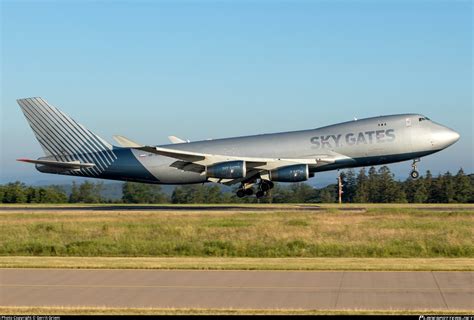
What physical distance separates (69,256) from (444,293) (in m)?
13.0

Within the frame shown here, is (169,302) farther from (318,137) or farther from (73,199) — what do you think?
(73,199)

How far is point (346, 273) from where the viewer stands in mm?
17891

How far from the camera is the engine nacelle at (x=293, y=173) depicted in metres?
45.1

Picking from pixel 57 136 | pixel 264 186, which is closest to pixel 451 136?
pixel 264 186

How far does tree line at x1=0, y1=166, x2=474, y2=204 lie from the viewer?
67.4 metres

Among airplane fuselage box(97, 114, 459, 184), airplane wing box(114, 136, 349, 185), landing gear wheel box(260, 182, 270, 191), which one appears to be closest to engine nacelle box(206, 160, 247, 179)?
airplane wing box(114, 136, 349, 185)

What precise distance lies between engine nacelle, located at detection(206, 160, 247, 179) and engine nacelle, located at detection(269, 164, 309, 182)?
82.9 inches

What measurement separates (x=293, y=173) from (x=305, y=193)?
48.8 metres

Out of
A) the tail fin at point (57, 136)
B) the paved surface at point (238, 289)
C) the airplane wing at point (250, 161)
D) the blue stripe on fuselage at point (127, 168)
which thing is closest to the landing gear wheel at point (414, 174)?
the airplane wing at point (250, 161)

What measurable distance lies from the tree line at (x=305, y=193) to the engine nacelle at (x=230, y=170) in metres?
21.8

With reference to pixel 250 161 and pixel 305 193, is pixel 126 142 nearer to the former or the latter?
pixel 250 161

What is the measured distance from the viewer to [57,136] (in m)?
51.3

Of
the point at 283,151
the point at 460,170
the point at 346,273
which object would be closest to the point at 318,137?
the point at 283,151

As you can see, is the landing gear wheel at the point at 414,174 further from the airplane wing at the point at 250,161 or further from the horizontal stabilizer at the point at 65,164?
the horizontal stabilizer at the point at 65,164
